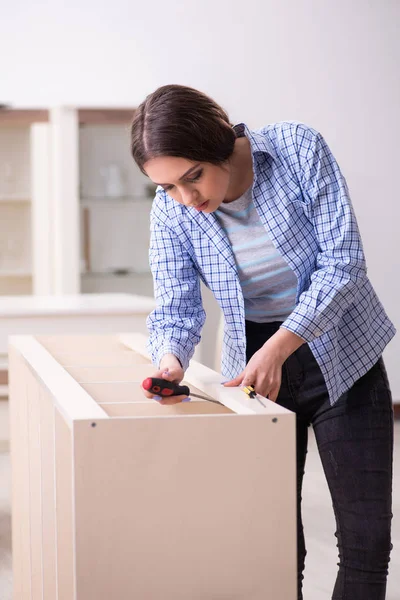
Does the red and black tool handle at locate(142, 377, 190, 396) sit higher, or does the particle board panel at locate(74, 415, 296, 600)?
the red and black tool handle at locate(142, 377, 190, 396)

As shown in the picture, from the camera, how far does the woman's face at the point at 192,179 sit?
1373 mm

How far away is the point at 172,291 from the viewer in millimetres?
1604

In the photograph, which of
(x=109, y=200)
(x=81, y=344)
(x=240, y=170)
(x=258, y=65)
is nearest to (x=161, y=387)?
(x=240, y=170)

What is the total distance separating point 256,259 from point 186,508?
56cm

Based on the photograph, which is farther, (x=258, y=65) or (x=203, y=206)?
(x=258, y=65)

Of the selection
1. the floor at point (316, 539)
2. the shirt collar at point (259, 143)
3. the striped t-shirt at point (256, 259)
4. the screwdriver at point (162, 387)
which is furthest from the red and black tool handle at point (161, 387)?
the floor at point (316, 539)

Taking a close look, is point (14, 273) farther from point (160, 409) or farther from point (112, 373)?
point (160, 409)

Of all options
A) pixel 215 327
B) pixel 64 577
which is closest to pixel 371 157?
pixel 215 327

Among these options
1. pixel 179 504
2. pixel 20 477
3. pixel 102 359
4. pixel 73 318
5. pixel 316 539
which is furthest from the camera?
pixel 73 318

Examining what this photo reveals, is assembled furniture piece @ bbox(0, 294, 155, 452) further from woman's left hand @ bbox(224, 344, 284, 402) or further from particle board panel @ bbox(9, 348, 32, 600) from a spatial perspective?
woman's left hand @ bbox(224, 344, 284, 402)

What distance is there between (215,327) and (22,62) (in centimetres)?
192

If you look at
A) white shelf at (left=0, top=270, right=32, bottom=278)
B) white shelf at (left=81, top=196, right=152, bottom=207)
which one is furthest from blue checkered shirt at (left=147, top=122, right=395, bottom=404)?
white shelf at (left=0, top=270, right=32, bottom=278)

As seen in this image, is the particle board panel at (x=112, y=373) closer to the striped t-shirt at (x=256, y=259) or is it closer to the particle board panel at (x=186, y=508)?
the striped t-shirt at (x=256, y=259)

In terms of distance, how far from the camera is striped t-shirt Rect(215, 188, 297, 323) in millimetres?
1529
